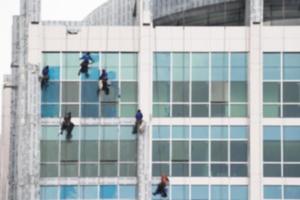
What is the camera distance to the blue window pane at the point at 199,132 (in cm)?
6294

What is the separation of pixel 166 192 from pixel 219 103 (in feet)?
21.5

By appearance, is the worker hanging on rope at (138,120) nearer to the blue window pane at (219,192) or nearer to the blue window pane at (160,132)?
the blue window pane at (160,132)

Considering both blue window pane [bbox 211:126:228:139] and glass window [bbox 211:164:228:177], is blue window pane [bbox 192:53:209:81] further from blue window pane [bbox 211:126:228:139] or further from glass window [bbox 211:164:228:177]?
glass window [bbox 211:164:228:177]

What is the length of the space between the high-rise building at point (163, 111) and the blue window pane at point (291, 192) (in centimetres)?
6

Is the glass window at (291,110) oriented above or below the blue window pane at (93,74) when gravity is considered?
below

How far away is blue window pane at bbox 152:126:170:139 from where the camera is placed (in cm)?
6303

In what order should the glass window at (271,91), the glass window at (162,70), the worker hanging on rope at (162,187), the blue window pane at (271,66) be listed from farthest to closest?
the glass window at (162,70), the blue window pane at (271,66), the glass window at (271,91), the worker hanging on rope at (162,187)

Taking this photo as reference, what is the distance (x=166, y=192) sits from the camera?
62500 mm

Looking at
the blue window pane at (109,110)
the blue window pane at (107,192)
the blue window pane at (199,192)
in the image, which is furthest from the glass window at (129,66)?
the blue window pane at (199,192)

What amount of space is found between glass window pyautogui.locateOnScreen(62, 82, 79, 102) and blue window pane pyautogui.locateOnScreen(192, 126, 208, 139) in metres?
7.71

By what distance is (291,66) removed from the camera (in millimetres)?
63250

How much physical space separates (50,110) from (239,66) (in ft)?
40.5

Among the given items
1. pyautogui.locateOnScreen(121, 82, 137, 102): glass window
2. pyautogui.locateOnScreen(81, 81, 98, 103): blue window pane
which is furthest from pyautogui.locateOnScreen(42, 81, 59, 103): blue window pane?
pyautogui.locateOnScreen(121, 82, 137, 102): glass window

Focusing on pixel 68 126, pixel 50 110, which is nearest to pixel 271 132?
pixel 68 126
